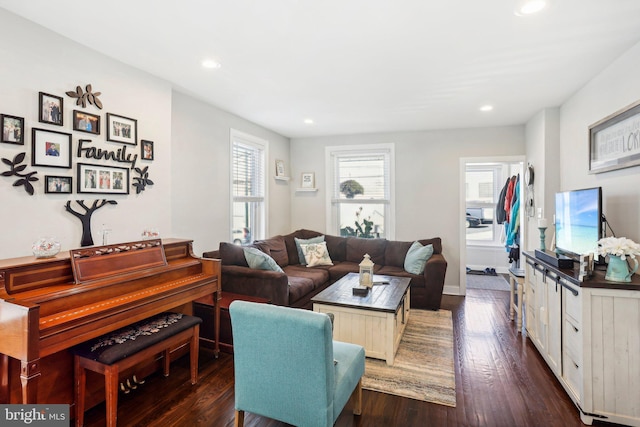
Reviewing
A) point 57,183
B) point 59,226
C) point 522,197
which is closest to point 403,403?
point 59,226

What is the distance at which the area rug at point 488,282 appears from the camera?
5.58 meters

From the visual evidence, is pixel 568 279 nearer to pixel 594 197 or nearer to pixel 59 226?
pixel 594 197

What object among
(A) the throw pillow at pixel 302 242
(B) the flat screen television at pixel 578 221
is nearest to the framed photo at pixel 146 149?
(A) the throw pillow at pixel 302 242

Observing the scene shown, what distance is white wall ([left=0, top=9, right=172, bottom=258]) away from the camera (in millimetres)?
2100

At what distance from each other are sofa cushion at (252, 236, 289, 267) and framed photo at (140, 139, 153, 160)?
72.5 inches

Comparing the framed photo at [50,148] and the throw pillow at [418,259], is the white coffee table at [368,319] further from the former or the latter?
the framed photo at [50,148]

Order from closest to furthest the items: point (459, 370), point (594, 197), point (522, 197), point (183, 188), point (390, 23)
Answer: point (390, 23) < point (594, 197) < point (459, 370) < point (183, 188) < point (522, 197)

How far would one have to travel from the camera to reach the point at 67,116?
2.42 metres

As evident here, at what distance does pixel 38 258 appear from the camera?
81.2 inches

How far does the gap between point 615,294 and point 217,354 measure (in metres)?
3.06

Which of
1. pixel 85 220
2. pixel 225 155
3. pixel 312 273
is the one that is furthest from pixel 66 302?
pixel 312 273

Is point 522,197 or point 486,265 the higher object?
point 522,197

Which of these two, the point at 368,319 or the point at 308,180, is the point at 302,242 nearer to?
the point at 308,180

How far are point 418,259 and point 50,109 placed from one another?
4.15m
